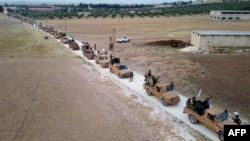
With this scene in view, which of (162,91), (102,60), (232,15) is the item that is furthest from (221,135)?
(232,15)

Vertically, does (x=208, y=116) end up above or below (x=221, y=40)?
below

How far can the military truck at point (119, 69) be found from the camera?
27.8 meters

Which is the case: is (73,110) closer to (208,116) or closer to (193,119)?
(193,119)

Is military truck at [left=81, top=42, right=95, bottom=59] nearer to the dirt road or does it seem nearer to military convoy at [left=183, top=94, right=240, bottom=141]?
the dirt road

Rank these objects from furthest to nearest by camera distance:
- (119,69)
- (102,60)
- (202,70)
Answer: (102,60)
(202,70)
(119,69)

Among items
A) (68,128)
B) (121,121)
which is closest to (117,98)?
(121,121)

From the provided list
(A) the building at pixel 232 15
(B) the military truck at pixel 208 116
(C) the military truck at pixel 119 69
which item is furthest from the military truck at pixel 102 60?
(A) the building at pixel 232 15

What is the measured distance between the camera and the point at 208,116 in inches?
659

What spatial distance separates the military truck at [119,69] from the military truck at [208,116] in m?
10.2

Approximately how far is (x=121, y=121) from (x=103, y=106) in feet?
9.51

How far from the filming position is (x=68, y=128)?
17.6 metres

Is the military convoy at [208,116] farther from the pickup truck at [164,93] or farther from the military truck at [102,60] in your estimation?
the military truck at [102,60]

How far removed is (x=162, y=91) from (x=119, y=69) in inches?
326

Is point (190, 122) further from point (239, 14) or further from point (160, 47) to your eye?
point (239, 14)
